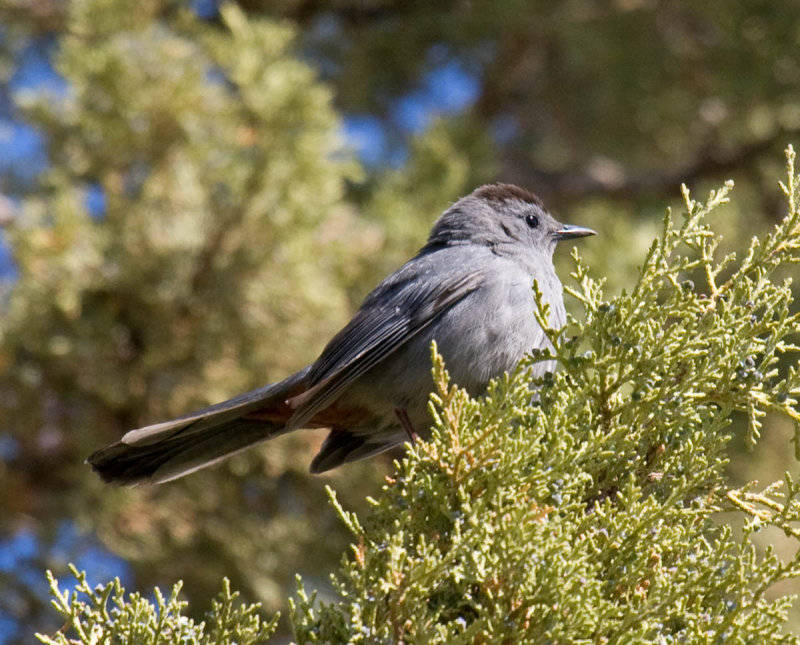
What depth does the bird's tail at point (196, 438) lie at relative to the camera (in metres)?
3.56

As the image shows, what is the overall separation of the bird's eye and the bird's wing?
692mm

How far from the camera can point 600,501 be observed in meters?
2.60

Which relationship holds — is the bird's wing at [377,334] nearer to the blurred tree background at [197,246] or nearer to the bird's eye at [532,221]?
the bird's eye at [532,221]

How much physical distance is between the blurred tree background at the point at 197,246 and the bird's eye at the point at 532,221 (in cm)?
135

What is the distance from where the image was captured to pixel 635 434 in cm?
251

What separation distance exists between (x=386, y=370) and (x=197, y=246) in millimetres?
1989

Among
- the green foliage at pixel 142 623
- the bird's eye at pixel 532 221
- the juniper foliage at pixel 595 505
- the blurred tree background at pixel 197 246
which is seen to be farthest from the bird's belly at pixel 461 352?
the blurred tree background at pixel 197 246

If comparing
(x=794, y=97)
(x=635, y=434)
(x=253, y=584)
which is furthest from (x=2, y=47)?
(x=635, y=434)

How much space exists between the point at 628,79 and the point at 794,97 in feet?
6.39

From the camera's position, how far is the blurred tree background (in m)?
5.28

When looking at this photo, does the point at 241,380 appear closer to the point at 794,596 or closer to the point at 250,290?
the point at 250,290

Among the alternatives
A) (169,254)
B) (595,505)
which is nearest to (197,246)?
(169,254)

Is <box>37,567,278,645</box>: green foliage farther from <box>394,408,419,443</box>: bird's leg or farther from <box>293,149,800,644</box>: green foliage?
<box>394,408,419,443</box>: bird's leg

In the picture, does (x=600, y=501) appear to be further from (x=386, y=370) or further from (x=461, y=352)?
(x=386, y=370)
